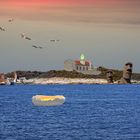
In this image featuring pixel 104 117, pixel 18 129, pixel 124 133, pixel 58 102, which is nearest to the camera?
pixel 124 133

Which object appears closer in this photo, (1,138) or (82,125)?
(1,138)

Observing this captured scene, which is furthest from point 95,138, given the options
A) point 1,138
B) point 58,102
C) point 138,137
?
point 58,102

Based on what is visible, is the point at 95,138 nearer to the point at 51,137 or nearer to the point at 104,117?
the point at 51,137

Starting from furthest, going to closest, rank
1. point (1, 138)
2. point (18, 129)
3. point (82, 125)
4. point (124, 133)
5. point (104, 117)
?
point (104, 117) → point (82, 125) → point (18, 129) → point (124, 133) → point (1, 138)

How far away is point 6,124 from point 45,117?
17.9 meters

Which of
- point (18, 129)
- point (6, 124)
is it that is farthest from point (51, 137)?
point (6, 124)

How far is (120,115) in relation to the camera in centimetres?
13088

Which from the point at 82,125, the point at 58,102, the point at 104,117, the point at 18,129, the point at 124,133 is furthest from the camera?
the point at 58,102

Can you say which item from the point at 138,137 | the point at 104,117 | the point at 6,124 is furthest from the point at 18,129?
the point at 104,117

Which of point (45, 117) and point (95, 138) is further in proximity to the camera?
point (45, 117)

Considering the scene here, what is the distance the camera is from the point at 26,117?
126 m

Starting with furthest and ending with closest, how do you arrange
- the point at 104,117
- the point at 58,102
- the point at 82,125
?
the point at 58,102 < the point at 104,117 < the point at 82,125

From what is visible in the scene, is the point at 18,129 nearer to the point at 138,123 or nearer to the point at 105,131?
the point at 105,131

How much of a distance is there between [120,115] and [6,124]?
29219 millimetres
